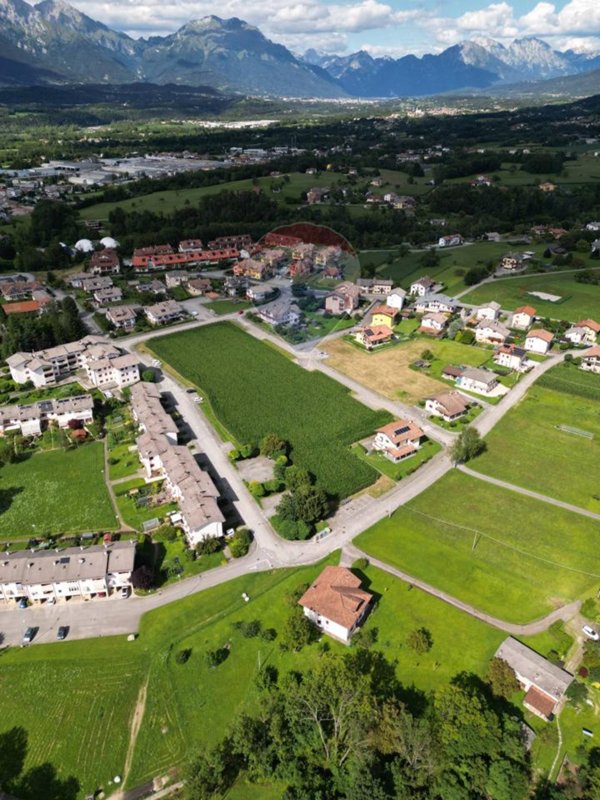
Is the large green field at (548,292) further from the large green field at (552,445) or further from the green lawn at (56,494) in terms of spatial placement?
the green lawn at (56,494)

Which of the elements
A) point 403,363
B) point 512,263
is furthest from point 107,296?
point 512,263

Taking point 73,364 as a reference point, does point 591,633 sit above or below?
above

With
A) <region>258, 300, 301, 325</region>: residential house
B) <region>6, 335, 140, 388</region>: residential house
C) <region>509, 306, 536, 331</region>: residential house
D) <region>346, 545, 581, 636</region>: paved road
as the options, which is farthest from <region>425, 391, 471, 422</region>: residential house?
<region>6, 335, 140, 388</region>: residential house

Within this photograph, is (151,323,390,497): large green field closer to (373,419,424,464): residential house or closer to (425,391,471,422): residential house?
(373,419,424,464): residential house

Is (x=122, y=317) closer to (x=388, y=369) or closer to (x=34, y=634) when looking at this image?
(x=388, y=369)

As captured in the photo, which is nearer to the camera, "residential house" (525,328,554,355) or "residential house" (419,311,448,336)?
"residential house" (525,328,554,355)

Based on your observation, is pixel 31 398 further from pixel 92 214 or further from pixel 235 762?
pixel 92 214

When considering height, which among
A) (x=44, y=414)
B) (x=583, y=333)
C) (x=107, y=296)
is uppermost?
(x=583, y=333)
